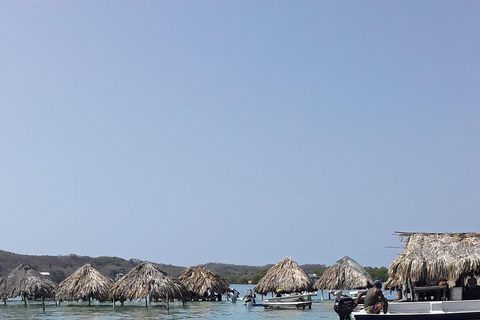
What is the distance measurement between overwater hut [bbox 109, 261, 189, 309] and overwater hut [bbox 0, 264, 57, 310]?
581cm

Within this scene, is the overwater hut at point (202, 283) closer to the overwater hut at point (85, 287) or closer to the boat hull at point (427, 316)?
the overwater hut at point (85, 287)

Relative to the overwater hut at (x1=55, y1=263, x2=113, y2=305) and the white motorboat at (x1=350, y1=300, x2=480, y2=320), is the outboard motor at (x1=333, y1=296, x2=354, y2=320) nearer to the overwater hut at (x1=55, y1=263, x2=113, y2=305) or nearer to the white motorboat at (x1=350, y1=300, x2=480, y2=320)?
the white motorboat at (x1=350, y1=300, x2=480, y2=320)

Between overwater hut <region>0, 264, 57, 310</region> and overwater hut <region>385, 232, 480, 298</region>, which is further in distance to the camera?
overwater hut <region>0, 264, 57, 310</region>

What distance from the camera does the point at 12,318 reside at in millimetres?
30562


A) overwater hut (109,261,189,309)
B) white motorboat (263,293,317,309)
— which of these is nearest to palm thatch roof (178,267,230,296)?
overwater hut (109,261,189,309)

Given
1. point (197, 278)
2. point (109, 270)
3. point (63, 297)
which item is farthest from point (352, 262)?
point (109, 270)

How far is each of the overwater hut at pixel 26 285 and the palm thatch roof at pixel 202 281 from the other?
29.5ft

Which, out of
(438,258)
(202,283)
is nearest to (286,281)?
(202,283)

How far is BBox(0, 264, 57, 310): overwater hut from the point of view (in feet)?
133

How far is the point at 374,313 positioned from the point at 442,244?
4149 mm

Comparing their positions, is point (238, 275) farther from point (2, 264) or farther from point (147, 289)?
point (147, 289)

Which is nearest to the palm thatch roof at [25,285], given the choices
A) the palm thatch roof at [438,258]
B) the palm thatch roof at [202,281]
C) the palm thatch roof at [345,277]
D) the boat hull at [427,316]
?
the palm thatch roof at [202,281]

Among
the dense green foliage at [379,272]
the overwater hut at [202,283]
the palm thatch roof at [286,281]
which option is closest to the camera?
the palm thatch roof at [286,281]

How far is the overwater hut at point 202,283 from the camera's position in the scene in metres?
43.8
